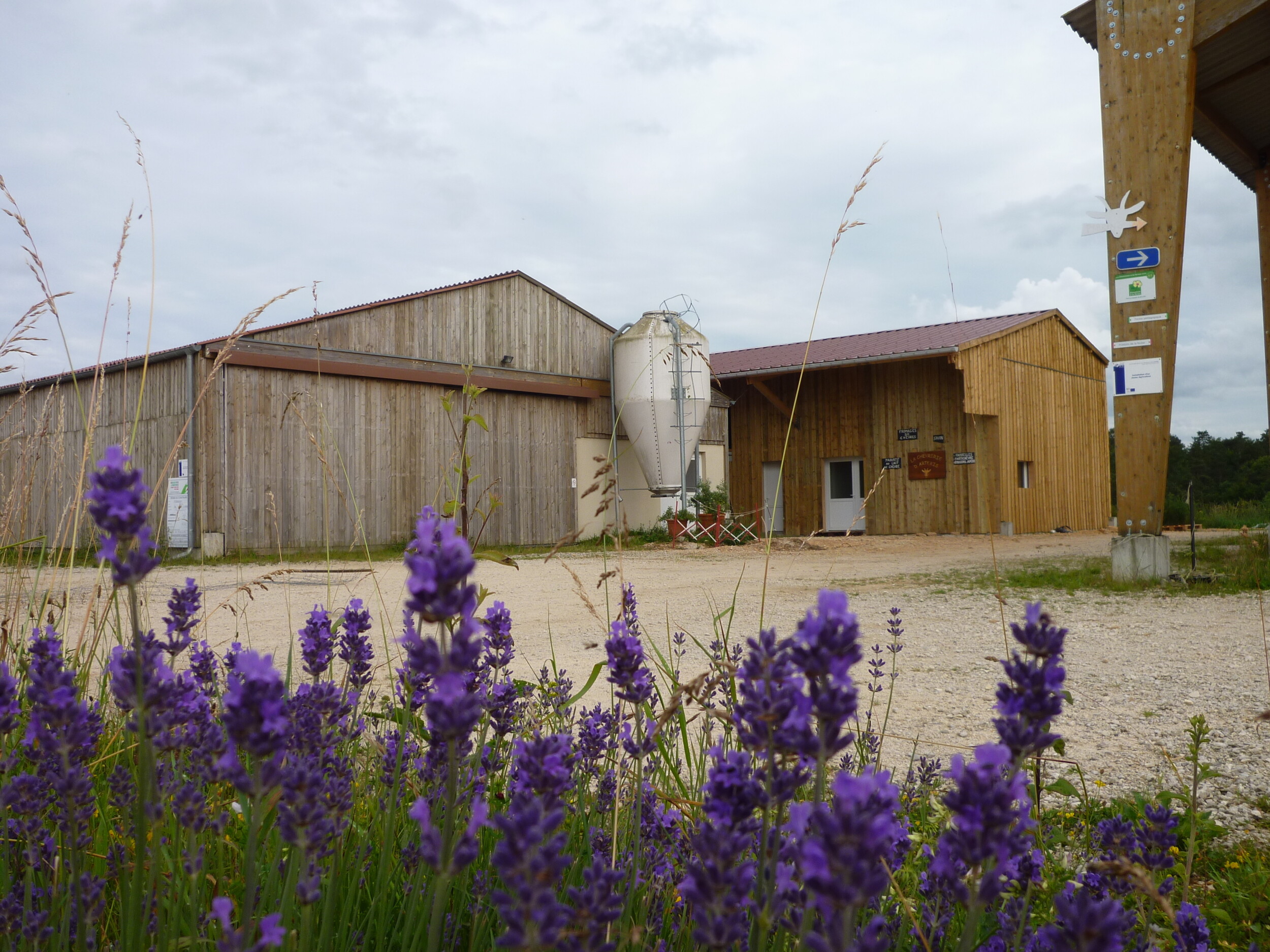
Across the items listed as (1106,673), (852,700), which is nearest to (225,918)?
(852,700)

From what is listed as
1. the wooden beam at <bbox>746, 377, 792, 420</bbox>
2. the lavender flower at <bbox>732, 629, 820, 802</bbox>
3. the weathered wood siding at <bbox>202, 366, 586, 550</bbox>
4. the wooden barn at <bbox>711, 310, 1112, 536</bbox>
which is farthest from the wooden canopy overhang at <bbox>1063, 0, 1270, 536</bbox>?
the wooden beam at <bbox>746, 377, 792, 420</bbox>

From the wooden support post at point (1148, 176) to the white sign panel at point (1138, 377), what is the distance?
0.05m

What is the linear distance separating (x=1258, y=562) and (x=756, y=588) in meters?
5.37

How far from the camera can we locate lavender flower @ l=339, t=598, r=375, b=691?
1.54 metres

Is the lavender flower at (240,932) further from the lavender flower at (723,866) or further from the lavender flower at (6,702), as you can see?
the lavender flower at (6,702)

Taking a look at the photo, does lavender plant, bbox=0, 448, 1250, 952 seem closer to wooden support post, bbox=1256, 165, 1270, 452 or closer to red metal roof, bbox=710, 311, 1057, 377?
wooden support post, bbox=1256, 165, 1270, 452

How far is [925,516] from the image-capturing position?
941 inches

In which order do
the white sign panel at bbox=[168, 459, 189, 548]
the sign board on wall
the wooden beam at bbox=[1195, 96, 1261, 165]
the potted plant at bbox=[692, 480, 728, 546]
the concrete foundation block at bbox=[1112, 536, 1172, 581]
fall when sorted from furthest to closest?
the sign board on wall < the potted plant at bbox=[692, 480, 728, 546] < the white sign panel at bbox=[168, 459, 189, 548] < the wooden beam at bbox=[1195, 96, 1261, 165] < the concrete foundation block at bbox=[1112, 536, 1172, 581]

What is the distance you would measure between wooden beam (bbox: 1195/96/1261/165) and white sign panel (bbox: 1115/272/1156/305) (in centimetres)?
303

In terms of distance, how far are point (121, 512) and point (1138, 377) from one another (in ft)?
32.5

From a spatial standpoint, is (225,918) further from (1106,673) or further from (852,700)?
(1106,673)

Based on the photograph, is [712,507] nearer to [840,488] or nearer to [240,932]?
[840,488]

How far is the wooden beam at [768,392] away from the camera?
82.2ft

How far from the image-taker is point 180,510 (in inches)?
661
